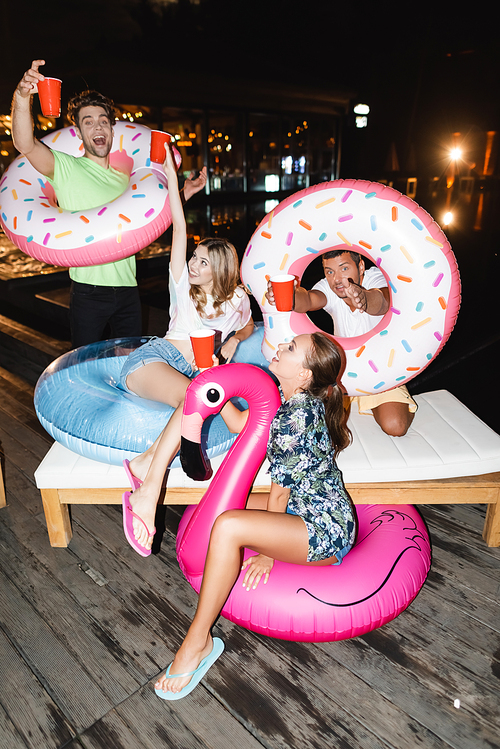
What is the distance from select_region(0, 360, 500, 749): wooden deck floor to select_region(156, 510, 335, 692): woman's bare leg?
4.3 inches

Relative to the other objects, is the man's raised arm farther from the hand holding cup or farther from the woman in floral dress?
the woman in floral dress

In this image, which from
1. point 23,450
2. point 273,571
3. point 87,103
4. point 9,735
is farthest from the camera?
point 23,450

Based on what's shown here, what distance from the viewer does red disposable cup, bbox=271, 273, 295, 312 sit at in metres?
1.77

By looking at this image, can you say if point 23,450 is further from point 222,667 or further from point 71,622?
point 222,667

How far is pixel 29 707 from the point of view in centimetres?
140

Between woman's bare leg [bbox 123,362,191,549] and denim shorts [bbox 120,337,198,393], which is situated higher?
denim shorts [bbox 120,337,198,393]

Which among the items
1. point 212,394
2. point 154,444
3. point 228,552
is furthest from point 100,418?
point 228,552

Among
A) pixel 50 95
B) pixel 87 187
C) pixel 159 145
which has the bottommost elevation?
pixel 87 187

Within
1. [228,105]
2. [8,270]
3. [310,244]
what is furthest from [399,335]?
[228,105]

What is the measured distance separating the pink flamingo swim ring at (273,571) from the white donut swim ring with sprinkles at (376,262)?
58 centimetres

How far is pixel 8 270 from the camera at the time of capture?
606cm

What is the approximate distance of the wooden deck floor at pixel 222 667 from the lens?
1.33 meters

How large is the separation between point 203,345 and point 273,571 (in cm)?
74

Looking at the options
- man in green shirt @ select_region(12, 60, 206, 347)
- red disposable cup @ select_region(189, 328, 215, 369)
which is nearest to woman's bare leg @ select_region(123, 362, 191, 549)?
red disposable cup @ select_region(189, 328, 215, 369)
